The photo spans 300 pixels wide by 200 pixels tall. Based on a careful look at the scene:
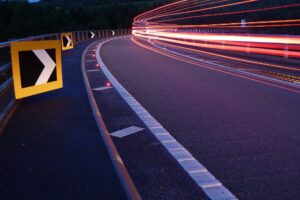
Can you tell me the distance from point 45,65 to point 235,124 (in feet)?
14.2

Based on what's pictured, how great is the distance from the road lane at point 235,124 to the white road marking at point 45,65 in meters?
1.92

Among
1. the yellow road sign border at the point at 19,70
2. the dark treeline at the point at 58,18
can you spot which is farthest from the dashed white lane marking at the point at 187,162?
the dark treeline at the point at 58,18

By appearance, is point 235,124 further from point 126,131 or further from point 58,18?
point 58,18

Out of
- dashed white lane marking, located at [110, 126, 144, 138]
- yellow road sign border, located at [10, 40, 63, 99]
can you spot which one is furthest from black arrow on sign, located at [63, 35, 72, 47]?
dashed white lane marking, located at [110, 126, 144, 138]

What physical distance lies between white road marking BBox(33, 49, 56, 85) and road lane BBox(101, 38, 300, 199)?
1.92m

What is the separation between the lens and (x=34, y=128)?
7371 millimetres

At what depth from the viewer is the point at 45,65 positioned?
9.75 m

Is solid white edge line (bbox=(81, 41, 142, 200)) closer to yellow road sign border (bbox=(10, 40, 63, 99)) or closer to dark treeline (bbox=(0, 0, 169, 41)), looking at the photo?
yellow road sign border (bbox=(10, 40, 63, 99))

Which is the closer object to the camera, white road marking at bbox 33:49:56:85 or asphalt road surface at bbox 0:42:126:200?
asphalt road surface at bbox 0:42:126:200

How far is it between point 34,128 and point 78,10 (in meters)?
143

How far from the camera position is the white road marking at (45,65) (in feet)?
31.2

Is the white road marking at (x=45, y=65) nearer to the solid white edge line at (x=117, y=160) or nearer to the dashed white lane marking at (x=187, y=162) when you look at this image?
the solid white edge line at (x=117, y=160)

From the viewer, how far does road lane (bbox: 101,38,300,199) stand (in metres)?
5.00

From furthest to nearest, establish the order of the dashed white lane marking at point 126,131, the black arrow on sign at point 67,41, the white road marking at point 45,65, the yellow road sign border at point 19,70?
the black arrow on sign at point 67,41 < the white road marking at point 45,65 < the yellow road sign border at point 19,70 < the dashed white lane marking at point 126,131
